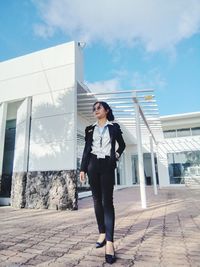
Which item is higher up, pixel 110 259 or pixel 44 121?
pixel 44 121

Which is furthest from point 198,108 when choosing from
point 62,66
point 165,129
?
point 62,66

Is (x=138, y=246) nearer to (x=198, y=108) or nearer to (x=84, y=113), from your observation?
(x=84, y=113)

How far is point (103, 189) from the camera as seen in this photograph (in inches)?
75.1

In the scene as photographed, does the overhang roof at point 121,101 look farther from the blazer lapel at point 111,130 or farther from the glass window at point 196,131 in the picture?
the glass window at point 196,131

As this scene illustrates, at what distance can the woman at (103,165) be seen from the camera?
6.16ft

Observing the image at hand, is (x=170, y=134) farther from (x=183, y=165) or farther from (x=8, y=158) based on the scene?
(x=8, y=158)

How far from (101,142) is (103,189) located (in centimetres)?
47

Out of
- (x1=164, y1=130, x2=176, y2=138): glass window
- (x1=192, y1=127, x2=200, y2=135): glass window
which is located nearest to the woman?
(x1=164, y1=130, x2=176, y2=138): glass window

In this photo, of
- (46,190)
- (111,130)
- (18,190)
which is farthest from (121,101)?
(111,130)

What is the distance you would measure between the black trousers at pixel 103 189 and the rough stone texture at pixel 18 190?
4031mm

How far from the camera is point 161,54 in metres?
11.1

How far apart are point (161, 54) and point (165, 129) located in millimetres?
6018

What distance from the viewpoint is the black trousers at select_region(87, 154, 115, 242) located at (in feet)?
6.10

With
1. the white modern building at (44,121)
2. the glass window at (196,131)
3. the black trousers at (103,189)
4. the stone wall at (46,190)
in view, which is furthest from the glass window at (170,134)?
the black trousers at (103,189)
